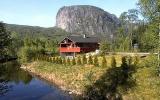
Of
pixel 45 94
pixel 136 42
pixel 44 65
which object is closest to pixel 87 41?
pixel 136 42

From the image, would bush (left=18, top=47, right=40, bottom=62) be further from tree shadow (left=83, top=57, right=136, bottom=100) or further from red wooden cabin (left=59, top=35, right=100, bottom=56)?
Result: tree shadow (left=83, top=57, right=136, bottom=100)

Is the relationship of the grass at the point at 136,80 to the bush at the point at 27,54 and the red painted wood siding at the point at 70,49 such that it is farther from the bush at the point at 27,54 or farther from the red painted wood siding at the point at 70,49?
the bush at the point at 27,54

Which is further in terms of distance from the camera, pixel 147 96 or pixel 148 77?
pixel 148 77

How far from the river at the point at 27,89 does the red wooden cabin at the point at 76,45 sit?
2357cm

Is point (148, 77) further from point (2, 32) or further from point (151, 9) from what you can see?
point (2, 32)

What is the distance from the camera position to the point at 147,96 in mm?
29688

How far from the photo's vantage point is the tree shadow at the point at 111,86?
33969 millimetres

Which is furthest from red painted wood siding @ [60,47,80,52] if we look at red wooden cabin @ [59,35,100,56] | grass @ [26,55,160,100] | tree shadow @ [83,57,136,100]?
tree shadow @ [83,57,136,100]

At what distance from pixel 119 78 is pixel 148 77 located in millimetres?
4177

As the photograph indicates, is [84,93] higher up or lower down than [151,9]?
lower down

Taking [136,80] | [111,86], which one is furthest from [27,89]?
[136,80]

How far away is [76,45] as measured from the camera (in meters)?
85.7

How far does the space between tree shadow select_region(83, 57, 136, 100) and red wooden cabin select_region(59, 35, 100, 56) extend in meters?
45.0

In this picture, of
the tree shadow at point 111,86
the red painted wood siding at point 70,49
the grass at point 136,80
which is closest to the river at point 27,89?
the grass at point 136,80
